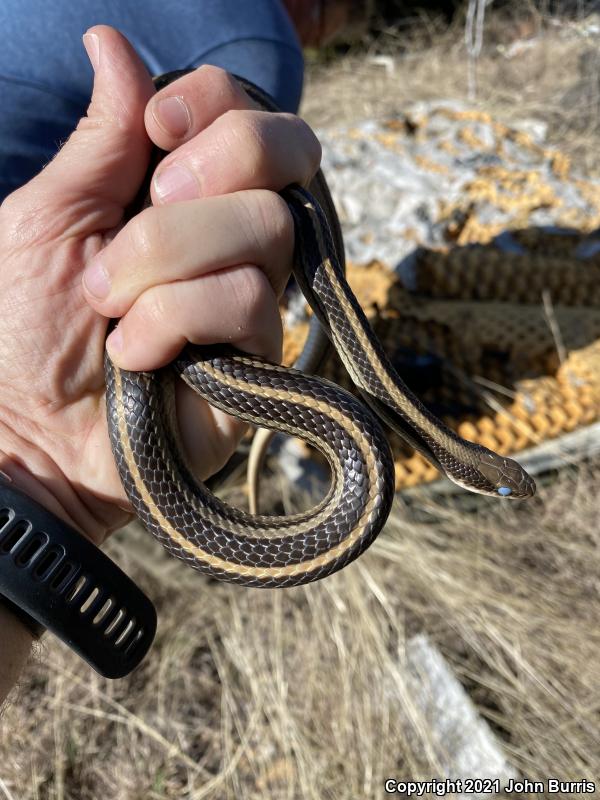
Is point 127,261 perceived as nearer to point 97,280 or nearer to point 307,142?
point 97,280

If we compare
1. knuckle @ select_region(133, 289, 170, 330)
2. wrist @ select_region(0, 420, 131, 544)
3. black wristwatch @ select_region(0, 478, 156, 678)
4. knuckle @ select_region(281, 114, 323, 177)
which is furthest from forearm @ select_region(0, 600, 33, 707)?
knuckle @ select_region(281, 114, 323, 177)

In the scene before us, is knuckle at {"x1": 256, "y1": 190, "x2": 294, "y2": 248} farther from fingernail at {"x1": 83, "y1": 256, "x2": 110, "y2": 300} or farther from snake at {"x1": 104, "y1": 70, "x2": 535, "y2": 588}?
fingernail at {"x1": 83, "y1": 256, "x2": 110, "y2": 300}

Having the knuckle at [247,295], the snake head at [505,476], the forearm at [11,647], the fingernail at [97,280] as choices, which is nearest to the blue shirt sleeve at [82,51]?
the fingernail at [97,280]

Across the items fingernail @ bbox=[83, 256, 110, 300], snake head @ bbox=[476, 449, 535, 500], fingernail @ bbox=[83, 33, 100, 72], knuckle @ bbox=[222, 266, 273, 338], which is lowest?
snake head @ bbox=[476, 449, 535, 500]

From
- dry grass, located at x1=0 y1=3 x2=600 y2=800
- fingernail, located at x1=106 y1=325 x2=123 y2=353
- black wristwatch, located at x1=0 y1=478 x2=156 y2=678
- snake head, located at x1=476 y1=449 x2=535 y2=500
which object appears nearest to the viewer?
black wristwatch, located at x1=0 y1=478 x2=156 y2=678

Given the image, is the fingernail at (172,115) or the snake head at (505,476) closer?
the fingernail at (172,115)

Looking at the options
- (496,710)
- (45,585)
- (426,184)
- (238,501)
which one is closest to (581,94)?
(426,184)

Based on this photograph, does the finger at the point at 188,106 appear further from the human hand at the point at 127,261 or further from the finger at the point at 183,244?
the finger at the point at 183,244

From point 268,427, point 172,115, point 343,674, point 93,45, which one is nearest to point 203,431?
point 268,427

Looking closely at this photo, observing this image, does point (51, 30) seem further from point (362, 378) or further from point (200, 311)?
point (362, 378)
